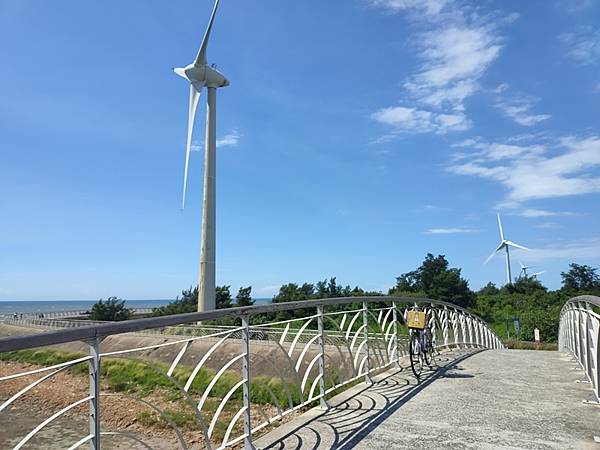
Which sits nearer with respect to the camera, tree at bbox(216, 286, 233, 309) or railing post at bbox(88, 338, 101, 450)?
railing post at bbox(88, 338, 101, 450)

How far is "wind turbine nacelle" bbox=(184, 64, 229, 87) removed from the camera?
26719 mm

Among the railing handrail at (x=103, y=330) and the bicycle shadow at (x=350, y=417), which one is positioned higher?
the railing handrail at (x=103, y=330)

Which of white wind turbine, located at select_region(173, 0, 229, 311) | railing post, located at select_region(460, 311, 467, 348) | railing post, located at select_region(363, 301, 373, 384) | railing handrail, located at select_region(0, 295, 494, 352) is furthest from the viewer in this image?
white wind turbine, located at select_region(173, 0, 229, 311)

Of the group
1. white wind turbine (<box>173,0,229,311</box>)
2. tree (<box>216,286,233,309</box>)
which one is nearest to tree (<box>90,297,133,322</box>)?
tree (<box>216,286,233,309</box>)

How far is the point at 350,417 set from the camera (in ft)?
15.0

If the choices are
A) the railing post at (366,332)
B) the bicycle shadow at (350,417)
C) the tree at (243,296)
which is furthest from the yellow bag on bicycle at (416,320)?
the tree at (243,296)

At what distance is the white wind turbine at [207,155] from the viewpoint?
24.4 meters

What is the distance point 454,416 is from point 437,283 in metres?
52.5

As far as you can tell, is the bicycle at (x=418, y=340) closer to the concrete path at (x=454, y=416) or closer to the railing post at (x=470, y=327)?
the concrete path at (x=454, y=416)

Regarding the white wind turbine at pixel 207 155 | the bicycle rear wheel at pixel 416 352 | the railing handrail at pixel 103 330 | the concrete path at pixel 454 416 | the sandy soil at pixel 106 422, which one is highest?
the white wind turbine at pixel 207 155

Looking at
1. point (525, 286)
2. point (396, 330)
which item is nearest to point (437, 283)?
point (525, 286)

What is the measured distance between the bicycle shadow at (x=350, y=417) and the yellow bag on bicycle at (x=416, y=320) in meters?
0.73

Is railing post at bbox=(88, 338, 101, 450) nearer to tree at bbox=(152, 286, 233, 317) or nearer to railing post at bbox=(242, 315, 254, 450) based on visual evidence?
railing post at bbox=(242, 315, 254, 450)

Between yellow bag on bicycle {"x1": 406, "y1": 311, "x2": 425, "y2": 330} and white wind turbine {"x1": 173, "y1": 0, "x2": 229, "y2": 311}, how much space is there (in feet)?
58.8
